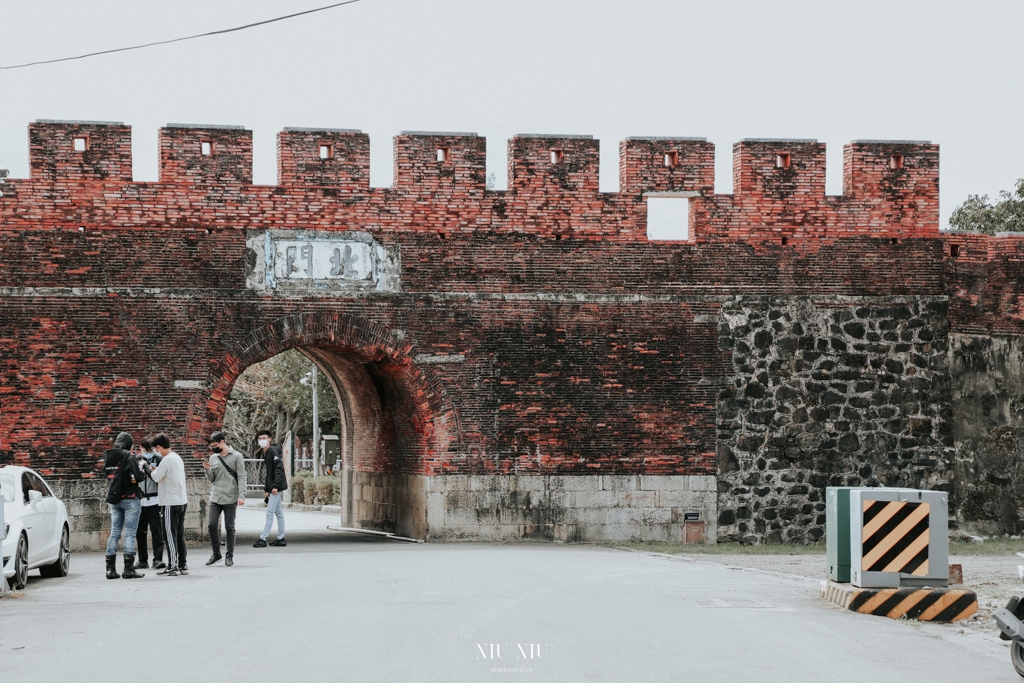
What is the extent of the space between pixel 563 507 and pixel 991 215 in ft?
70.7

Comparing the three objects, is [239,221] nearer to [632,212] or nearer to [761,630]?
[632,212]

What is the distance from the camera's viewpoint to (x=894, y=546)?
11.3m

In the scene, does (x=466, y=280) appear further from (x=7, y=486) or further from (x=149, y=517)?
(x=7, y=486)

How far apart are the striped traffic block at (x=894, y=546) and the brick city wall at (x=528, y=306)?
7.59 meters

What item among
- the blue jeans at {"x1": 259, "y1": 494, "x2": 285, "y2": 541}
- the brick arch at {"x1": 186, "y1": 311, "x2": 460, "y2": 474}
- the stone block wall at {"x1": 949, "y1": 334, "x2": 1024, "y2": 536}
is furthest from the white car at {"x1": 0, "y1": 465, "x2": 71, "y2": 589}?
the stone block wall at {"x1": 949, "y1": 334, "x2": 1024, "y2": 536}

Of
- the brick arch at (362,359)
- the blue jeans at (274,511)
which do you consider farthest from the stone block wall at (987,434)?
the blue jeans at (274,511)

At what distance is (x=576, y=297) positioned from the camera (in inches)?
744

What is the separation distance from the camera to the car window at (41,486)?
555 inches

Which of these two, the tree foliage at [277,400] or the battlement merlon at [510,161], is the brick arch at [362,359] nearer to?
the battlement merlon at [510,161]

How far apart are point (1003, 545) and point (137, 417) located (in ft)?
40.0

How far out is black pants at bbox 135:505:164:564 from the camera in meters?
14.1

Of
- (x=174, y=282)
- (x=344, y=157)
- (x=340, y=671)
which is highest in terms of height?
(x=344, y=157)

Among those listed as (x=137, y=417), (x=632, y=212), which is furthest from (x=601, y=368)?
(x=137, y=417)

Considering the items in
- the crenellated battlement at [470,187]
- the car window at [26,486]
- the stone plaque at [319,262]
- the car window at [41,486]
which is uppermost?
the crenellated battlement at [470,187]
